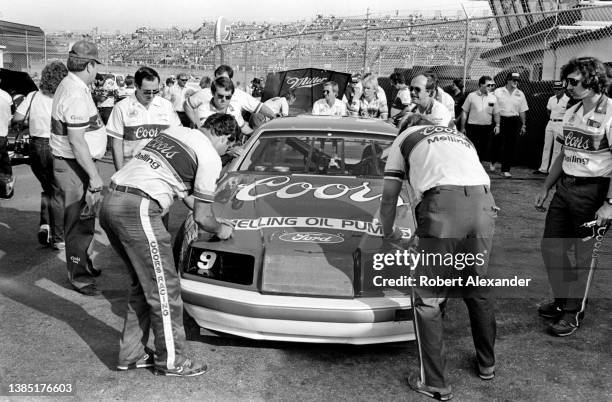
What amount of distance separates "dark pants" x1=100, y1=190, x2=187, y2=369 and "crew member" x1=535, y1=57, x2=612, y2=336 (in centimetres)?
255

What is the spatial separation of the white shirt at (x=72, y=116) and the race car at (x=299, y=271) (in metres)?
1.26

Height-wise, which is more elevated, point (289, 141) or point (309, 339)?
point (289, 141)

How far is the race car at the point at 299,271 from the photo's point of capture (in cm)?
360

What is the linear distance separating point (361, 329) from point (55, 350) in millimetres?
1885

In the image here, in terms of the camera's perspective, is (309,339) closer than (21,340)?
Yes

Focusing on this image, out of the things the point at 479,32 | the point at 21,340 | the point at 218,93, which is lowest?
the point at 21,340

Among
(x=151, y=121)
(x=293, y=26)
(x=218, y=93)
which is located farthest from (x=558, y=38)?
(x=151, y=121)

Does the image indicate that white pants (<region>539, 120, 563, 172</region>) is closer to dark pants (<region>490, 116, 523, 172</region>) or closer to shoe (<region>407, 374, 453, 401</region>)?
dark pants (<region>490, 116, 523, 172</region>)

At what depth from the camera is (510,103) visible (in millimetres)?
11094

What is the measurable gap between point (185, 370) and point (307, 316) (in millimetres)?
750

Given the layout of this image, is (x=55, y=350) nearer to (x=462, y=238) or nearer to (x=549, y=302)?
(x=462, y=238)

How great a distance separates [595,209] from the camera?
14.3 ft

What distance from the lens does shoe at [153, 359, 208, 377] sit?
3.57 metres

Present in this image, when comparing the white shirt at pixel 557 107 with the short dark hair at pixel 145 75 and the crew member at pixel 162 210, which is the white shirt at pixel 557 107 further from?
the crew member at pixel 162 210
